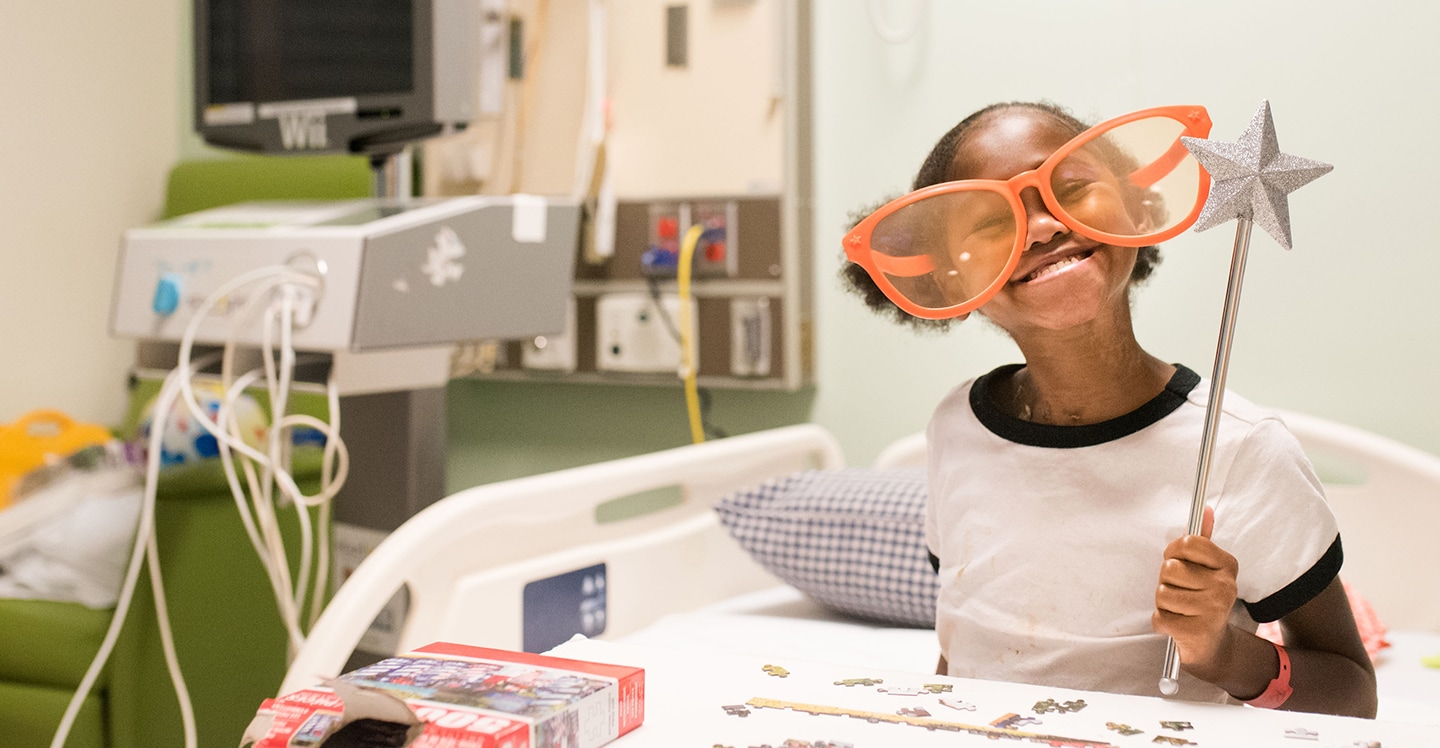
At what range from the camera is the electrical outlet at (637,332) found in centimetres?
225

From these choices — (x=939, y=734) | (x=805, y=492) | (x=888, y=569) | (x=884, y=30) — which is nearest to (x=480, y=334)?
(x=805, y=492)

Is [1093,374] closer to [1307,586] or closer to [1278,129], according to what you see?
[1307,586]

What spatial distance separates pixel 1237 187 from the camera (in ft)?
2.37

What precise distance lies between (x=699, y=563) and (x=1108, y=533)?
949mm

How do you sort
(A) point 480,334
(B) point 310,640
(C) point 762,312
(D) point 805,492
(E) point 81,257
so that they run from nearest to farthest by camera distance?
1. (B) point 310,640
2. (A) point 480,334
3. (D) point 805,492
4. (C) point 762,312
5. (E) point 81,257

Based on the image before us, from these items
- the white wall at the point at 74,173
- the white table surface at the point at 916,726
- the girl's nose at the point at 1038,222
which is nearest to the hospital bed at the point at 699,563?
the white table surface at the point at 916,726

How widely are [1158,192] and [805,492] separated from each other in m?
0.92

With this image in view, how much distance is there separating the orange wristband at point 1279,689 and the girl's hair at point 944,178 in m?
0.31

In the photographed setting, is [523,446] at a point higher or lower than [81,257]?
lower

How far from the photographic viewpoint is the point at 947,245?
0.92 m

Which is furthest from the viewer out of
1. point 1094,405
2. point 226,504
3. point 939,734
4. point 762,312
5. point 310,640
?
point 762,312

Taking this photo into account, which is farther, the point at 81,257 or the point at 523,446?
the point at 81,257

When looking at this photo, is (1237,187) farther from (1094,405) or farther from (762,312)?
(762,312)

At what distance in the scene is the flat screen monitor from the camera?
1604mm
